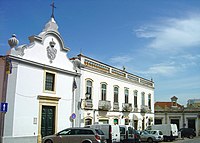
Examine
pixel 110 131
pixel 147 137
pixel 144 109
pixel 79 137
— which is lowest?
pixel 147 137

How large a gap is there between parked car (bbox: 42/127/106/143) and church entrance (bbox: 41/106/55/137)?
2.52 metres

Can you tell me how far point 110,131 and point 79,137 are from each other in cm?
398

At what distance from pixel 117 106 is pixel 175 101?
27.5 meters

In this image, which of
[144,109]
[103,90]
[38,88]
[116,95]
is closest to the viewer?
[38,88]

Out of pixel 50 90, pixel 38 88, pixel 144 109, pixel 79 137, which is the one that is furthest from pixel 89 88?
pixel 144 109

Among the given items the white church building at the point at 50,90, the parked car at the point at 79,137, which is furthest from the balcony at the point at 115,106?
the parked car at the point at 79,137

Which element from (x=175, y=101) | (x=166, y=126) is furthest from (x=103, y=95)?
(x=175, y=101)

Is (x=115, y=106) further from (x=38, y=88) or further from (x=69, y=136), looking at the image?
(x=69, y=136)

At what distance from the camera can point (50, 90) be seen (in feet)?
73.1

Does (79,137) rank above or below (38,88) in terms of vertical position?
below

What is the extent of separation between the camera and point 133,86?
3653 centimetres

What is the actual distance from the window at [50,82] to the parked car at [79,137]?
4.52m

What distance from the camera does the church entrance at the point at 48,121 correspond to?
2150cm

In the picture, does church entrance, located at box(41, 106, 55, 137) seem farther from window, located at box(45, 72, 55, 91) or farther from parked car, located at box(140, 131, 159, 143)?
parked car, located at box(140, 131, 159, 143)
